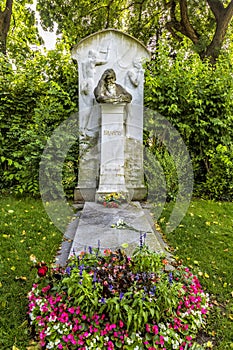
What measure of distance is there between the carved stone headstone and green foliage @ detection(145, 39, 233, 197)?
1.23 feet

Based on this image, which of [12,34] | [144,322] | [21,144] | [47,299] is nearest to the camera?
[144,322]

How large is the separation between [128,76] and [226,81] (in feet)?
6.67

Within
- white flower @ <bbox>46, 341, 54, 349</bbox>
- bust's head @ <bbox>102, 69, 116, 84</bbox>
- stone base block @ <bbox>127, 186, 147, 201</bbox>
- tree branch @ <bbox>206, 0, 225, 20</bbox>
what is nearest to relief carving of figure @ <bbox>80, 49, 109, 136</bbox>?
bust's head @ <bbox>102, 69, 116, 84</bbox>

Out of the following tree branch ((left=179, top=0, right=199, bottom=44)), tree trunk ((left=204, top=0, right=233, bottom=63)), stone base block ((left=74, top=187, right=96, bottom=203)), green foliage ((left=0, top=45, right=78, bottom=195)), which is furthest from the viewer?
tree branch ((left=179, top=0, right=199, bottom=44))

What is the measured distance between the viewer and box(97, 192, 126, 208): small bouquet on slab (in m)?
4.38

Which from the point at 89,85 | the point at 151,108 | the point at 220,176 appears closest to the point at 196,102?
the point at 151,108

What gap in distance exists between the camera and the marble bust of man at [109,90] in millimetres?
4722

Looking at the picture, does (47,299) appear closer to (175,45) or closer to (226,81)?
(226,81)

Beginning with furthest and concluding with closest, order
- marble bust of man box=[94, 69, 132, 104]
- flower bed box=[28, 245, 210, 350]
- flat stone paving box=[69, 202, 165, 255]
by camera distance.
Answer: marble bust of man box=[94, 69, 132, 104], flat stone paving box=[69, 202, 165, 255], flower bed box=[28, 245, 210, 350]

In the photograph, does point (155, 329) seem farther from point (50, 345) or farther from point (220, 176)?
point (220, 176)

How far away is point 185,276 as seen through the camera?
2143mm

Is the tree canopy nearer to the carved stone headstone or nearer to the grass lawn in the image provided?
the carved stone headstone

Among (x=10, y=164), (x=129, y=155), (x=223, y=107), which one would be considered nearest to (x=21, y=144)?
(x=10, y=164)

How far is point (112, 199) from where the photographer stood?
4.49 metres
